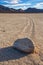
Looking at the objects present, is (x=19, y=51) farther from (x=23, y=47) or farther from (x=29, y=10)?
(x=29, y=10)

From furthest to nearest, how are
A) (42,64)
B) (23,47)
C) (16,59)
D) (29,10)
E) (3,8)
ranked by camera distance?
1. (29,10)
2. (3,8)
3. (23,47)
4. (16,59)
5. (42,64)

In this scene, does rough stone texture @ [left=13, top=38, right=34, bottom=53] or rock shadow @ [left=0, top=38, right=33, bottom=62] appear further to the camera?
rough stone texture @ [left=13, top=38, right=34, bottom=53]

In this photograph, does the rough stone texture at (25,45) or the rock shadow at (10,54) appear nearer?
the rock shadow at (10,54)

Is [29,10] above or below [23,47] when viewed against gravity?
below

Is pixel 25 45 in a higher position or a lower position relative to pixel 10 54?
higher

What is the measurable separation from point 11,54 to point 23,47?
385 millimetres

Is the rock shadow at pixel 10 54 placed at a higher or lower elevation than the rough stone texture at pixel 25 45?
lower

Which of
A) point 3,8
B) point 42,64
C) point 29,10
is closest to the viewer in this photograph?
point 42,64

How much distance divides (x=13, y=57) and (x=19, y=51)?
0.49 metres

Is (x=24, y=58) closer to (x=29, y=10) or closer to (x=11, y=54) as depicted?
(x=11, y=54)

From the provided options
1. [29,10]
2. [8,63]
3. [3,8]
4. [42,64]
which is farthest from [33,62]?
[29,10]

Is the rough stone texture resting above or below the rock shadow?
above

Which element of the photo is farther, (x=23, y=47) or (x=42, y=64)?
(x=23, y=47)

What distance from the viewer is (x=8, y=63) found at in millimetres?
5723
